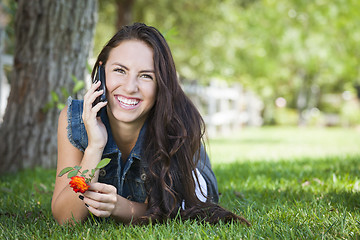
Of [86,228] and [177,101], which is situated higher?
[177,101]

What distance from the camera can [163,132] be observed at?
2.64 m

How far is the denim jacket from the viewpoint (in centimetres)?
258

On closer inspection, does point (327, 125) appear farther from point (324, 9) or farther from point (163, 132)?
point (163, 132)

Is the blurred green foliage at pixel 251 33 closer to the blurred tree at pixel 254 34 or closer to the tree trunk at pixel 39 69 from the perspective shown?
the blurred tree at pixel 254 34

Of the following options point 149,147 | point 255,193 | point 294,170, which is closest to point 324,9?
point 294,170

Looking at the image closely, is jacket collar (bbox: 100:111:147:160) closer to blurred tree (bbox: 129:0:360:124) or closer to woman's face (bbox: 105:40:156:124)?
woman's face (bbox: 105:40:156:124)

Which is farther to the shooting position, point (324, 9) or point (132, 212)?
point (324, 9)

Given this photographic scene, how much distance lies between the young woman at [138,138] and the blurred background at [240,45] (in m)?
1.92

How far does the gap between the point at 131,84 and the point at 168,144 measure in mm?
465

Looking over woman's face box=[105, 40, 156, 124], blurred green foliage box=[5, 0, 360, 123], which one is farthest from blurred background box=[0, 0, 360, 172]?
woman's face box=[105, 40, 156, 124]

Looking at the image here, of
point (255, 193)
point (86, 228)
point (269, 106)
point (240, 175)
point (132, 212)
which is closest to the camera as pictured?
point (86, 228)

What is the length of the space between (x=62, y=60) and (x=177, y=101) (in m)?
2.52

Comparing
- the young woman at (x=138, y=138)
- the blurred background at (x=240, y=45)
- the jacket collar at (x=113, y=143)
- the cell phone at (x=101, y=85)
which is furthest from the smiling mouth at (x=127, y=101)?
the blurred background at (x=240, y=45)

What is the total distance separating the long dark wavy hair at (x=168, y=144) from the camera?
2547 millimetres
